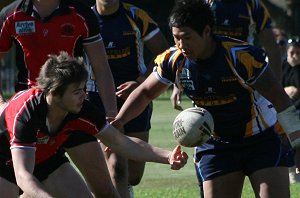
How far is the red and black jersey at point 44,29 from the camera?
7.38 metres

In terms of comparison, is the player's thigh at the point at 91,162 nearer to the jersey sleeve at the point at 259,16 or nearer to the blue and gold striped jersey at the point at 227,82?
the blue and gold striped jersey at the point at 227,82

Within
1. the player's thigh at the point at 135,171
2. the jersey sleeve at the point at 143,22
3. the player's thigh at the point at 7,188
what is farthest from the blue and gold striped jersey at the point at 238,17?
the player's thigh at the point at 7,188

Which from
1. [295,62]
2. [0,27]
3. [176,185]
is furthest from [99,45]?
[295,62]

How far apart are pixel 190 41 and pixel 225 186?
1.10m

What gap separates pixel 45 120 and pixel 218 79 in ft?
3.99

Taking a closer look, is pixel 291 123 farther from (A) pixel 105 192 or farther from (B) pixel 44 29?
(B) pixel 44 29

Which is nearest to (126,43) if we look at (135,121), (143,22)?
(143,22)

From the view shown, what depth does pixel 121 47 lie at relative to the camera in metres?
9.12

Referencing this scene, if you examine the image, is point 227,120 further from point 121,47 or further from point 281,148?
point 121,47

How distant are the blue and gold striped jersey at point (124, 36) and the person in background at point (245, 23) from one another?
1.81ft

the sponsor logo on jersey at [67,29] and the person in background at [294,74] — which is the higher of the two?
the sponsor logo on jersey at [67,29]

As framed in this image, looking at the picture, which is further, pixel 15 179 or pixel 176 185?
pixel 176 185

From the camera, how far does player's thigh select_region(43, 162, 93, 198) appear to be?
22.7ft

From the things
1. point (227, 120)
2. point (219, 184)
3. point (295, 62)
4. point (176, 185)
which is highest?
point (227, 120)
